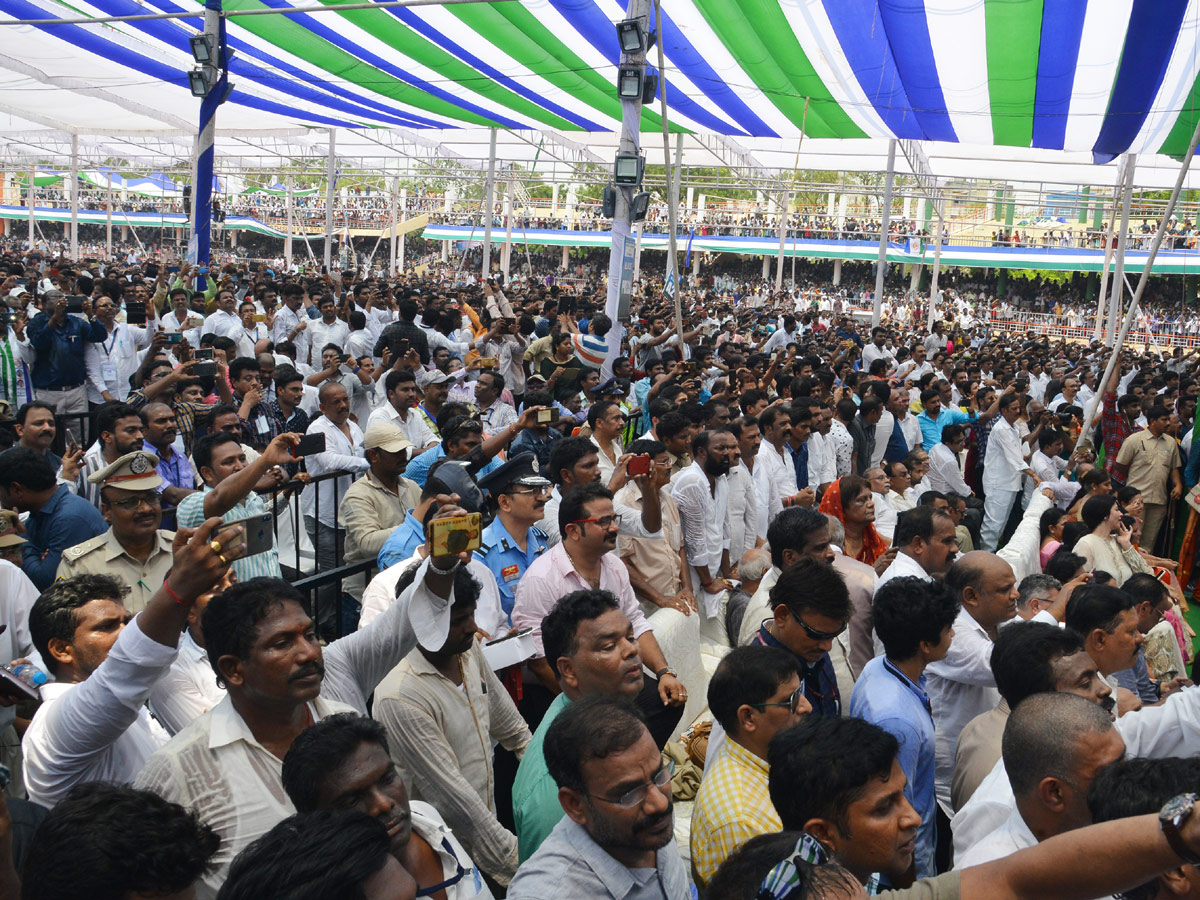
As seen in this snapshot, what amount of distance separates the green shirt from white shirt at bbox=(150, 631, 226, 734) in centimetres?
85

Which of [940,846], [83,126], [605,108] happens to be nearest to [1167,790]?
[940,846]

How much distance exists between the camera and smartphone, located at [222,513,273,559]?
2.07 meters

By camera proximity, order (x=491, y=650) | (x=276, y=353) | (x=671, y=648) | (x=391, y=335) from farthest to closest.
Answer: (x=276, y=353) → (x=391, y=335) → (x=671, y=648) → (x=491, y=650)

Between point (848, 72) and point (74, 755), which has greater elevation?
point (848, 72)

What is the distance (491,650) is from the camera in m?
3.13

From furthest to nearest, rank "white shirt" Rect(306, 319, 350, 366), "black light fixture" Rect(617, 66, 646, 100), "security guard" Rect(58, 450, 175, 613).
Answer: "white shirt" Rect(306, 319, 350, 366) → "black light fixture" Rect(617, 66, 646, 100) → "security guard" Rect(58, 450, 175, 613)

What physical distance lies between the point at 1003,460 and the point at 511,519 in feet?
17.8

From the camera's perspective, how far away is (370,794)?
1.95m

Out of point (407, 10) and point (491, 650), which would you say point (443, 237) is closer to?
point (407, 10)

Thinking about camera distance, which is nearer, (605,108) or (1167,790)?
(1167,790)

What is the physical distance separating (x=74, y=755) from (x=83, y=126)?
2050cm

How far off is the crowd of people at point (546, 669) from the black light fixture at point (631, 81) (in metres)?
2.16

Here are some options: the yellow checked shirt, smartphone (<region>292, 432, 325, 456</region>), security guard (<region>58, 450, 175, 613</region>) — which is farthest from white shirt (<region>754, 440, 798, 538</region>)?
security guard (<region>58, 450, 175, 613</region>)

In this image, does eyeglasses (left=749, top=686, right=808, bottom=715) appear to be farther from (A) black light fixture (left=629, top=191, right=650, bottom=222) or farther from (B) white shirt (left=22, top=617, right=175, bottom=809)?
(A) black light fixture (left=629, top=191, right=650, bottom=222)
